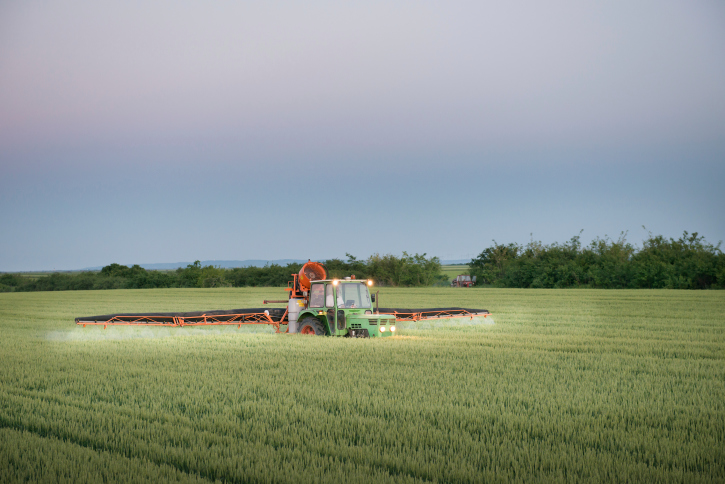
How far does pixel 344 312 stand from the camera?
15102 millimetres

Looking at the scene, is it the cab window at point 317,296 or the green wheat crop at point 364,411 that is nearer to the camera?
the green wheat crop at point 364,411

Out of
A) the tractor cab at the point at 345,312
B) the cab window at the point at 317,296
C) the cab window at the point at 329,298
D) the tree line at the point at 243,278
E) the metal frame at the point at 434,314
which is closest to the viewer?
the tractor cab at the point at 345,312

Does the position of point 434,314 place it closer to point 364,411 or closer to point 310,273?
point 310,273

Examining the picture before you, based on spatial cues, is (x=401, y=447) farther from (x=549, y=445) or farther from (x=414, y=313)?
(x=414, y=313)

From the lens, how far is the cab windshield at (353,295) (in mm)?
15289

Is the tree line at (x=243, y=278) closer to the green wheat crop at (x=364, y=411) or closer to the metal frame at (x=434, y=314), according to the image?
the metal frame at (x=434, y=314)

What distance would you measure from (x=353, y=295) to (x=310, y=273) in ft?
9.46

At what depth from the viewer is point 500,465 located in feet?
17.9

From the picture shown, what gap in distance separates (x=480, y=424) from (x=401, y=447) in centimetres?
130

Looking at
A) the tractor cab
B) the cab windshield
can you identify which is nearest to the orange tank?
the tractor cab

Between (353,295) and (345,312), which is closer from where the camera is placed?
(345,312)

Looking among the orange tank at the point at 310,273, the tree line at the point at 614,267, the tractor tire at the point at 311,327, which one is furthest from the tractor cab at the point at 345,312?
the tree line at the point at 614,267

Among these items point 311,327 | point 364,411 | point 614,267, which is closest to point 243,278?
point 614,267

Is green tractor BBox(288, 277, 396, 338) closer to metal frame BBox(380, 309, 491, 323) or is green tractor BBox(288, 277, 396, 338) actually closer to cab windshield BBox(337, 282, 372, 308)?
cab windshield BBox(337, 282, 372, 308)
